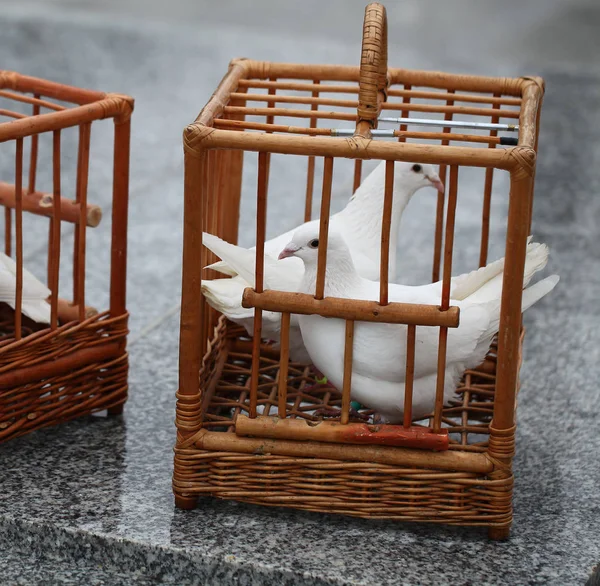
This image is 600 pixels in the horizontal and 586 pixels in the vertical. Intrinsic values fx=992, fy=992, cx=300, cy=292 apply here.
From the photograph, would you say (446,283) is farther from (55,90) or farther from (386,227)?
(55,90)

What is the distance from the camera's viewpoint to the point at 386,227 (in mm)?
1397

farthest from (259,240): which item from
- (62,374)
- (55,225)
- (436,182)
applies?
(436,182)

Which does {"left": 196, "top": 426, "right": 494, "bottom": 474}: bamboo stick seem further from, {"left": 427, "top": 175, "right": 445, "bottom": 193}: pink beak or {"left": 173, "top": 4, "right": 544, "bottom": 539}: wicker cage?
{"left": 427, "top": 175, "right": 445, "bottom": 193}: pink beak

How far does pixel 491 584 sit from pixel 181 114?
113 inches

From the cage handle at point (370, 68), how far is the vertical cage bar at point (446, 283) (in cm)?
16

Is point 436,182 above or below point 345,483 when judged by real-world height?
above

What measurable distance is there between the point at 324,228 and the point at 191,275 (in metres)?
0.21

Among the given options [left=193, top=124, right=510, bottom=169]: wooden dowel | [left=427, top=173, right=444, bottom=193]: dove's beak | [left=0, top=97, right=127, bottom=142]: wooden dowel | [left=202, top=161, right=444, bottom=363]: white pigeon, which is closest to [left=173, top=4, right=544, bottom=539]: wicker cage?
[left=193, top=124, right=510, bottom=169]: wooden dowel

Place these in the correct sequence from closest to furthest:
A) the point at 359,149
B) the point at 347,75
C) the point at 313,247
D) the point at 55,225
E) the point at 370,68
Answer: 1. the point at 359,149
2. the point at 370,68
3. the point at 313,247
4. the point at 55,225
5. the point at 347,75

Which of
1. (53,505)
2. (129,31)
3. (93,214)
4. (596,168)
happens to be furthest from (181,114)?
(53,505)

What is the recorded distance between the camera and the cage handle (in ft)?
4.78

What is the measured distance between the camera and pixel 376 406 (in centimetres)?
157

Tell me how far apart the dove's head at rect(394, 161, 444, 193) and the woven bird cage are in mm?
536

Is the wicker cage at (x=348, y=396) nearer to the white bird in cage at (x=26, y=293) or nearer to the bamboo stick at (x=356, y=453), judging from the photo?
the bamboo stick at (x=356, y=453)
